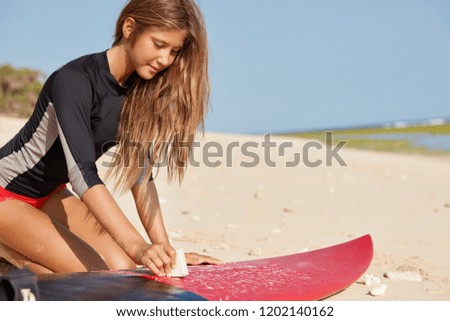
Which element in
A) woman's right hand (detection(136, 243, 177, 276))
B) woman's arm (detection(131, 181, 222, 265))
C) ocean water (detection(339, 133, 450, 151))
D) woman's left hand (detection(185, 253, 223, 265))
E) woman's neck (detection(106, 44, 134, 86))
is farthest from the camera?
ocean water (detection(339, 133, 450, 151))

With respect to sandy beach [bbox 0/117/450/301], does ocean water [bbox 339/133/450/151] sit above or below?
above

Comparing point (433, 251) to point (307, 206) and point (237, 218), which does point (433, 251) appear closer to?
point (237, 218)

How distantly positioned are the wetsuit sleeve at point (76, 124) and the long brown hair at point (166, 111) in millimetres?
368

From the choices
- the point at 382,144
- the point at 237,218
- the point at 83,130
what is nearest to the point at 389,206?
the point at 237,218

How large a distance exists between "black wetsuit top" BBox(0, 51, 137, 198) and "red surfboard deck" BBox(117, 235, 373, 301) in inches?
27.7

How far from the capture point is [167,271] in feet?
9.62

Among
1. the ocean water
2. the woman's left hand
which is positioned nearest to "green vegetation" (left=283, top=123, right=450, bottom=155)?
the ocean water

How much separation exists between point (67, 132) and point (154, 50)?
60 centimetres

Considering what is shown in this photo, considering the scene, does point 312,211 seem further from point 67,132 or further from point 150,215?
point 67,132

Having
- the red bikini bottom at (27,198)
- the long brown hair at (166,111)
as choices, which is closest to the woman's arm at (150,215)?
the long brown hair at (166,111)

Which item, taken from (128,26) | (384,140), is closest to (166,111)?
(128,26)

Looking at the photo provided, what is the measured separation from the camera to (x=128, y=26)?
320 cm

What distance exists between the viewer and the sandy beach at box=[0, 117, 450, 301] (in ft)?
15.8

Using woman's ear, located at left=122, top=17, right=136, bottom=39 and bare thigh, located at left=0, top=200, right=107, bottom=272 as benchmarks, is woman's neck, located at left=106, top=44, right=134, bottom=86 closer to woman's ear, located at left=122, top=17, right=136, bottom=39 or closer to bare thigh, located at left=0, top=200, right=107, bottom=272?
woman's ear, located at left=122, top=17, right=136, bottom=39
